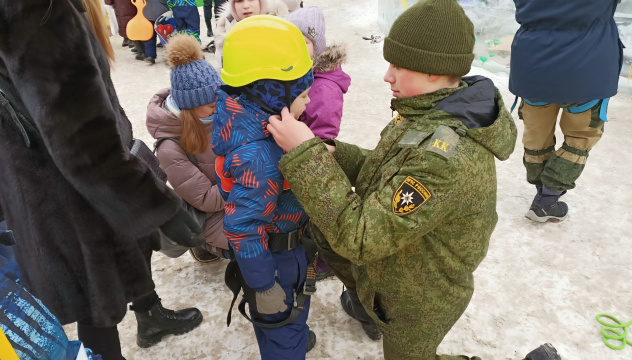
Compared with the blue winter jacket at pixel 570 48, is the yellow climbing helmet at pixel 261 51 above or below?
above

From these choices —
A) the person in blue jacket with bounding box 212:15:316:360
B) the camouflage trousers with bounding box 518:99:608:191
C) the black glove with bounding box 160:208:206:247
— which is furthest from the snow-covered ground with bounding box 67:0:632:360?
the black glove with bounding box 160:208:206:247

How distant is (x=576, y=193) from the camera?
3701 millimetres

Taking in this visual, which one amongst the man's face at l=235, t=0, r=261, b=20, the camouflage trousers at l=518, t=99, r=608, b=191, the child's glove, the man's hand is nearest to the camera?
the man's hand

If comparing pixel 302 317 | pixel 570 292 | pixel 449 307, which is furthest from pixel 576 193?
pixel 302 317

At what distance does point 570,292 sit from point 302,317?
185cm

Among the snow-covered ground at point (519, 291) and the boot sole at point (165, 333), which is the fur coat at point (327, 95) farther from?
the boot sole at point (165, 333)

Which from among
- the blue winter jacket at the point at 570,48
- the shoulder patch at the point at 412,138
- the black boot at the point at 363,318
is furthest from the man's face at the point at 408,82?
the blue winter jacket at the point at 570,48

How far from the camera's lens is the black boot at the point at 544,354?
2.13 meters

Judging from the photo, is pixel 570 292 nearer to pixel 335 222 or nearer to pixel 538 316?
pixel 538 316

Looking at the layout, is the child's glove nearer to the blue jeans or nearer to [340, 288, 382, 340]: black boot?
the blue jeans

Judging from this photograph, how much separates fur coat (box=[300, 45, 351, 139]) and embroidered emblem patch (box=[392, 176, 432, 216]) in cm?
97

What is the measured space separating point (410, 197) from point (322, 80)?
1229 mm

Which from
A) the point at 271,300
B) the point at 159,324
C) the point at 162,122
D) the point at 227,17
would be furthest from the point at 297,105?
the point at 227,17

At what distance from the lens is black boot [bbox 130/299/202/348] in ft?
7.87
